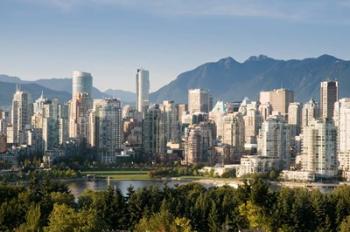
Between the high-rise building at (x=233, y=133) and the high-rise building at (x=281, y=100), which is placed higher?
the high-rise building at (x=281, y=100)

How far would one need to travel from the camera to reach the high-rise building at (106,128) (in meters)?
30.4

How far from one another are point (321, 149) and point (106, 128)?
10.6 m

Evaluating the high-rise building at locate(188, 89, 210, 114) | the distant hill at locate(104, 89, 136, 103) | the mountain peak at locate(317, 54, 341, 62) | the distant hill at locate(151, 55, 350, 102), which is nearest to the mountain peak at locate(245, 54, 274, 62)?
the distant hill at locate(151, 55, 350, 102)

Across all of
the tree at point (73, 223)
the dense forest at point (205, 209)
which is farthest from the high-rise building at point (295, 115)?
the tree at point (73, 223)

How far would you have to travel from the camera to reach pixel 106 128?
3119cm

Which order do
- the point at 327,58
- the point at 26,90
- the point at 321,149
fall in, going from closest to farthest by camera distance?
1. the point at 321,149
2. the point at 26,90
3. the point at 327,58

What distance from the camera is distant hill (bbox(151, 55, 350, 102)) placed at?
104188 millimetres

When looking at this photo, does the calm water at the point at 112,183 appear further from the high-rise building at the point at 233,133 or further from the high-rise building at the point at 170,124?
the high-rise building at the point at 170,124

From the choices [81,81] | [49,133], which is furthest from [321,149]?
[81,81]

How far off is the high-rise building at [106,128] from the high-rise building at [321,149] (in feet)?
28.4

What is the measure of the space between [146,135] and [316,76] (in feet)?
260

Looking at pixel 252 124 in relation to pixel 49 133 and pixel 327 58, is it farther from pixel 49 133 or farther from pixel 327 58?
pixel 327 58

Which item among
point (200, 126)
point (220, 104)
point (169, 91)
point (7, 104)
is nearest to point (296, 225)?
point (200, 126)

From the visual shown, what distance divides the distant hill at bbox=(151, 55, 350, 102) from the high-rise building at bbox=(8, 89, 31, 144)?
2476 inches
